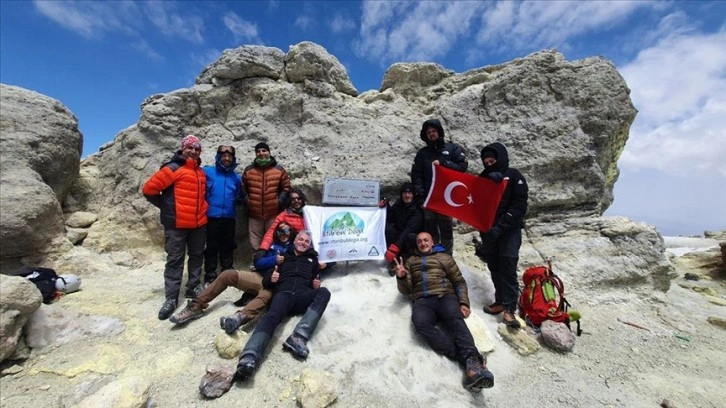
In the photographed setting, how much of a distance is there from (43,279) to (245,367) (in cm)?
477

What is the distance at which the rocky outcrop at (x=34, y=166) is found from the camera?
256 inches

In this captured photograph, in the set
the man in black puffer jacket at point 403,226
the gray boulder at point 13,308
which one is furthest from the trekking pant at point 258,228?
the gray boulder at point 13,308

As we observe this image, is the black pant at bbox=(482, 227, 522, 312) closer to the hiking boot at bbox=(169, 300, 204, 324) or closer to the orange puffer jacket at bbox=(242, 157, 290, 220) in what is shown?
the orange puffer jacket at bbox=(242, 157, 290, 220)

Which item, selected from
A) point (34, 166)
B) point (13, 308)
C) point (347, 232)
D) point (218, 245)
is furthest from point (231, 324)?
point (34, 166)

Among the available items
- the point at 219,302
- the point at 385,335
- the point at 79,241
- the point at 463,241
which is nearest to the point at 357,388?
the point at 385,335

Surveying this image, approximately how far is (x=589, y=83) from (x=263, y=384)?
30.4ft

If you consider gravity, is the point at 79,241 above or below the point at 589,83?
below

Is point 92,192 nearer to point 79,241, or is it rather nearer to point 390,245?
point 79,241

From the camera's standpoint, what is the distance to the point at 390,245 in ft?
22.7

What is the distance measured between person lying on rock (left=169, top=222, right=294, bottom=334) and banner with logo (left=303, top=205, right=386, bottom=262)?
0.73 m

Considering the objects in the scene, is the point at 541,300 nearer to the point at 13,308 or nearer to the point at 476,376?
the point at 476,376

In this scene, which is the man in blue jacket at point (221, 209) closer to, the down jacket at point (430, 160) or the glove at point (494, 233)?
the down jacket at point (430, 160)

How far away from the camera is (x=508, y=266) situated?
5.75 metres

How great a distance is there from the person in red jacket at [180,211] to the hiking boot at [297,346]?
2393 mm
